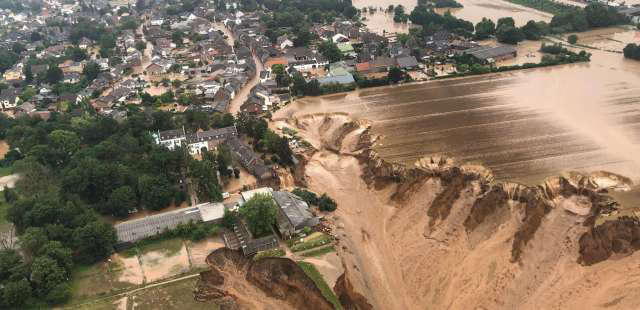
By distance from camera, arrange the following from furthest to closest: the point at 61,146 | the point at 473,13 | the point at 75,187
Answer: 1. the point at 473,13
2. the point at 61,146
3. the point at 75,187

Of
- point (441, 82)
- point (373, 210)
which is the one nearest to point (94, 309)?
point (373, 210)

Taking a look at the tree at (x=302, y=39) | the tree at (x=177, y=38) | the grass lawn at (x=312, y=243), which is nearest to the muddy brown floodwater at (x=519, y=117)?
the grass lawn at (x=312, y=243)

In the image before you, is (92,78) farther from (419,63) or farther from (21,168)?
(419,63)

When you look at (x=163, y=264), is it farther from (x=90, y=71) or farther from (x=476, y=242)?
(x=90, y=71)

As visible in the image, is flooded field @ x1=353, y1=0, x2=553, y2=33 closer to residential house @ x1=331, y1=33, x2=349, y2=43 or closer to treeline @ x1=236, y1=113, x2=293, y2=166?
residential house @ x1=331, y1=33, x2=349, y2=43

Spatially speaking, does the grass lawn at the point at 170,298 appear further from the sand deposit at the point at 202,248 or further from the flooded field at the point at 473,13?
the flooded field at the point at 473,13

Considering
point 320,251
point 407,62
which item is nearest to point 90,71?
point 407,62
